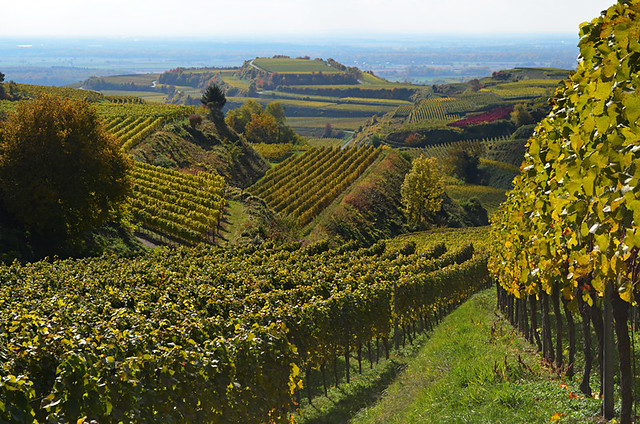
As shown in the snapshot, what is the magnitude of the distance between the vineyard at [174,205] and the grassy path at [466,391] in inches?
1056

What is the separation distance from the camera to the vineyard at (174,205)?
42281mm

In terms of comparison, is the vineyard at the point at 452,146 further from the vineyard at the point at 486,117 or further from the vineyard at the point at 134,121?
the vineyard at the point at 134,121

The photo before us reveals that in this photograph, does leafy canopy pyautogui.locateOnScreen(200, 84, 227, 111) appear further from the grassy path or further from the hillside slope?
the grassy path

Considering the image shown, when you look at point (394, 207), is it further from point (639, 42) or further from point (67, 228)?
point (639, 42)

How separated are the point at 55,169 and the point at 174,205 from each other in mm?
13289

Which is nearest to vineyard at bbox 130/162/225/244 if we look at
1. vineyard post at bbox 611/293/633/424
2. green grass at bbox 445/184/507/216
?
vineyard post at bbox 611/293/633/424

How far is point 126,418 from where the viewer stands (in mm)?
7742

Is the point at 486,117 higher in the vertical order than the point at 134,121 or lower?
higher

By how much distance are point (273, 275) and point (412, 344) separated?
6.65 metres

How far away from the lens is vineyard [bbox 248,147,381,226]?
67688mm

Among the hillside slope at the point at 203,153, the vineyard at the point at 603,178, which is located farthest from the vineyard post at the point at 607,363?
the hillside slope at the point at 203,153

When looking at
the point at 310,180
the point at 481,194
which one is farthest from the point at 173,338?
the point at 481,194

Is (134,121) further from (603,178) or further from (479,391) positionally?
(603,178)

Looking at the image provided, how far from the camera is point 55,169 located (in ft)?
108
